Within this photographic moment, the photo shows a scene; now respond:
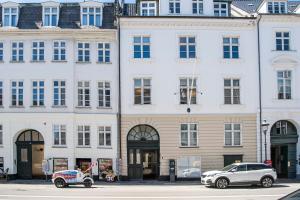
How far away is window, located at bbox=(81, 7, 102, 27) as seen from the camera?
1663 inches

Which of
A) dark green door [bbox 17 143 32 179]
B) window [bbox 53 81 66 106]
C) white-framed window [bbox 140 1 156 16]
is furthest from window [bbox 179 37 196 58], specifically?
dark green door [bbox 17 143 32 179]

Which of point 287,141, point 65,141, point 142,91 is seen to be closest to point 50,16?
point 142,91

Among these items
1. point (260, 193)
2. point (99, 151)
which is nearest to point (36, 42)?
point (99, 151)

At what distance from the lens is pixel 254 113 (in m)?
41.8

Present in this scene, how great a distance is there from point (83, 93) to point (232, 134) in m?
11.6

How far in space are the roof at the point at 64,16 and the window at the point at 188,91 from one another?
6884 mm

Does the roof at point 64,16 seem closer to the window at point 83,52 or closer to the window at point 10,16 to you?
the window at point 10,16

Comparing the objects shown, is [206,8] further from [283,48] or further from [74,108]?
[74,108]

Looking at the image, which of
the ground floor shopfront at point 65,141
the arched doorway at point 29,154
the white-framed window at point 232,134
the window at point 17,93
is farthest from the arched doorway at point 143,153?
the window at point 17,93

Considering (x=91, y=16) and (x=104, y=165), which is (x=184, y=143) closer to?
(x=104, y=165)

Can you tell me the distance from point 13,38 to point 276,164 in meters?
22.5

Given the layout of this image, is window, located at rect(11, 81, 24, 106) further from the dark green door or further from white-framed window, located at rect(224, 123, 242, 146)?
white-framed window, located at rect(224, 123, 242, 146)

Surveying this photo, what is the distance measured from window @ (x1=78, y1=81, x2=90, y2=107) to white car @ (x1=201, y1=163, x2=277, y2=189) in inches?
463

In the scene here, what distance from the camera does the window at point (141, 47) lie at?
1639 inches
